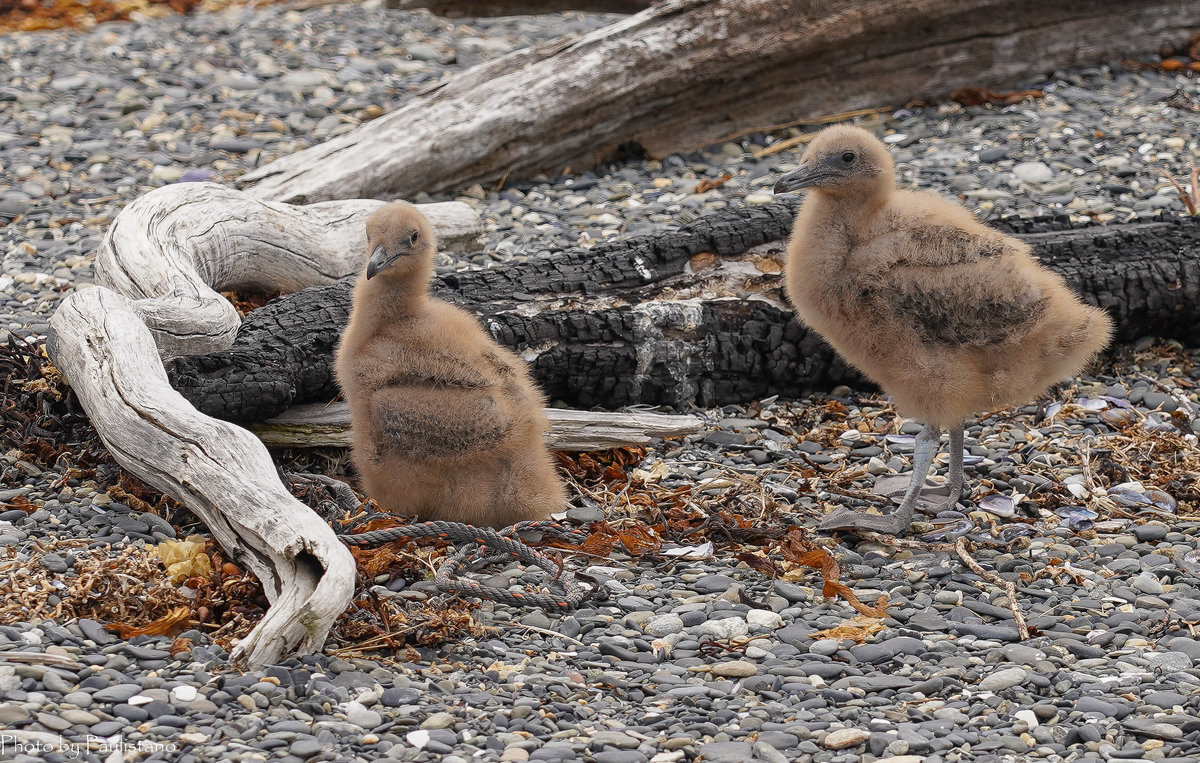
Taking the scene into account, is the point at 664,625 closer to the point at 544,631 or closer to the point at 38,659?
the point at 544,631

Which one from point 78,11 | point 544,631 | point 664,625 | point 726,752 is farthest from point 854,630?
point 78,11

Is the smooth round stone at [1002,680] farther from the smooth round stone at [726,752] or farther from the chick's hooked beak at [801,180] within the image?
the chick's hooked beak at [801,180]

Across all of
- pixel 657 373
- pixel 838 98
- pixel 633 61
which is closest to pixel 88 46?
pixel 633 61

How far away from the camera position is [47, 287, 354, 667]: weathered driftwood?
3854 millimetres

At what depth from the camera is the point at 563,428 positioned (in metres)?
5.62

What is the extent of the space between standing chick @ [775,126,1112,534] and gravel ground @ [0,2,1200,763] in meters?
0.64

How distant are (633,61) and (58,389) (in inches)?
191

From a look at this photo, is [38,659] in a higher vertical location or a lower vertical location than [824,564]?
higher

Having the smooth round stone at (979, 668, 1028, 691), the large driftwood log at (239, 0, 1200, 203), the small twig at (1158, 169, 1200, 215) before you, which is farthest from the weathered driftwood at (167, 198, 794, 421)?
the small twig at (1158, 169, 1200, 215)

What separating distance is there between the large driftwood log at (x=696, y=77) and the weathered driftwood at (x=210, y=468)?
265 centimetres

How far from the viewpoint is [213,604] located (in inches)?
162

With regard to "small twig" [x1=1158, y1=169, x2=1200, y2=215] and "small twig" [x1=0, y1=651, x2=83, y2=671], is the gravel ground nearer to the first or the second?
"small twig" [x1=0, y1=651, x2=83, y2=671]

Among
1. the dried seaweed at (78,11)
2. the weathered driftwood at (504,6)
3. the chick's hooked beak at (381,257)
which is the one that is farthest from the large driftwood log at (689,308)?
the dried seaweed at (78,11)

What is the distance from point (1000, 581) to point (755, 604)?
0.97 metres
